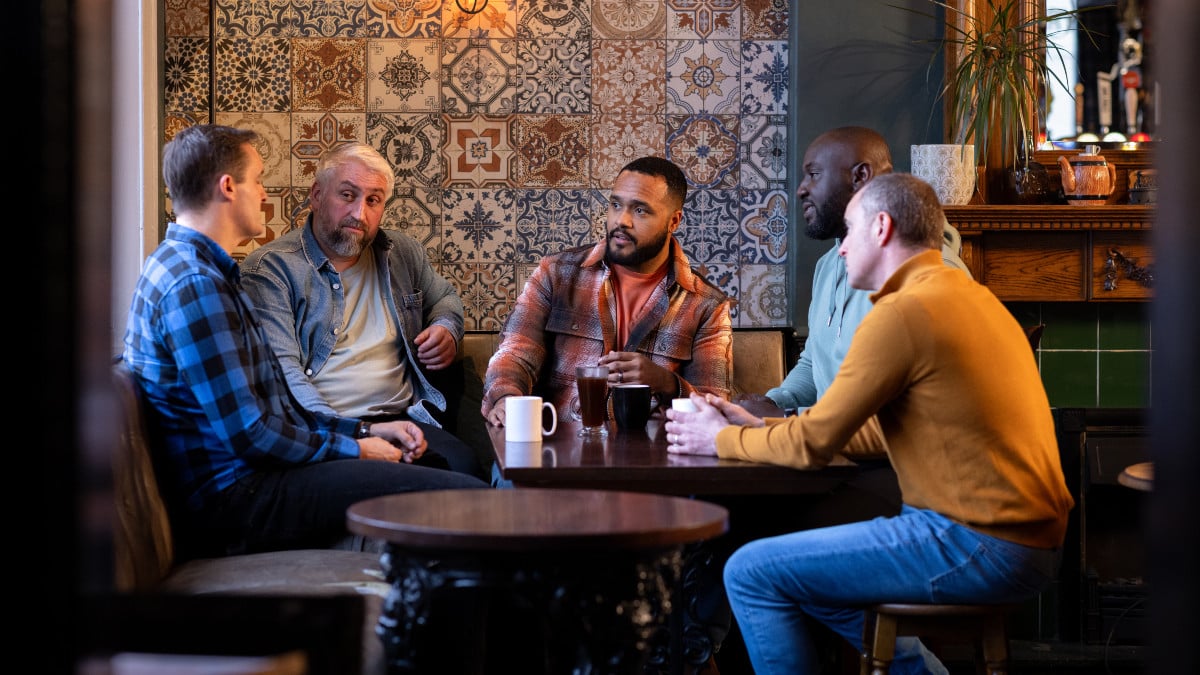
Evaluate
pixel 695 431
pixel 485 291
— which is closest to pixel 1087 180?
pixel 485 291

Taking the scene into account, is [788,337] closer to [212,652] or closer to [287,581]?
[287,581]

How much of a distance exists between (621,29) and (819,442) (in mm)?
2631

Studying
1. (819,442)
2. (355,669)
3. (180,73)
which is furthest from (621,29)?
(355,669)

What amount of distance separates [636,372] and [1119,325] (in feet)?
6.67

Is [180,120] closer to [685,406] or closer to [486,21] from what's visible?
[486,21]

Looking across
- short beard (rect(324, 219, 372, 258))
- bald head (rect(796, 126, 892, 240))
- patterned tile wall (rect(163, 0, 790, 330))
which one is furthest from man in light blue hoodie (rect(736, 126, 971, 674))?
short beard (rect(324, 219, 372, 258))

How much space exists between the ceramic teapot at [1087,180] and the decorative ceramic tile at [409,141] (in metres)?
2.22

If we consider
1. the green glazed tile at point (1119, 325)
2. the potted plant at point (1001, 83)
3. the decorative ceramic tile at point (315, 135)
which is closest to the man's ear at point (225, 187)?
the decorative ceramic tile at point (315, 135)

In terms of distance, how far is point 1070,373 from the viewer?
Result: 438 centimetres

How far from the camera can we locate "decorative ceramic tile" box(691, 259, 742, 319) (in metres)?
4.70

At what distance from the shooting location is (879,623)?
2.46 m

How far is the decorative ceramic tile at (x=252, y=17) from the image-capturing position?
15.1 feet

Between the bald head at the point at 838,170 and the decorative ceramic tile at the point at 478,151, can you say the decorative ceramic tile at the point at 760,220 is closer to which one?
the bald head at the point at 838,170

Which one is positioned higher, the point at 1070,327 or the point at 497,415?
the point at 1070,327
